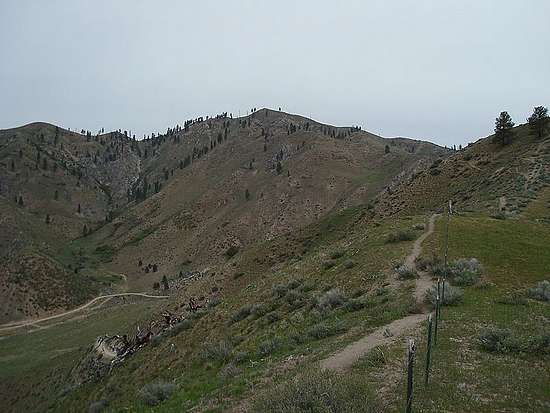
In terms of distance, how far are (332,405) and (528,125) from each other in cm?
5502

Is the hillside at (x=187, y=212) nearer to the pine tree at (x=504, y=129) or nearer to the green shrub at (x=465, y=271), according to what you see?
the pine tree at (x=504, y=129)

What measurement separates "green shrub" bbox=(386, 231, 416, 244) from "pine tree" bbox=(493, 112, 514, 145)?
1297 inches

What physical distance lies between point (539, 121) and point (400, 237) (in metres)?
33.3

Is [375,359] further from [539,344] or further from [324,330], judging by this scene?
[324,330]

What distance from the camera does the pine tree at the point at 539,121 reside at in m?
48.5

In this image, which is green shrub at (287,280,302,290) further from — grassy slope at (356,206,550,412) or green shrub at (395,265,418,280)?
grassy slope at (356,206,550,412)

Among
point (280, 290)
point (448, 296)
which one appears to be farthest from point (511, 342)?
point (280, 290)

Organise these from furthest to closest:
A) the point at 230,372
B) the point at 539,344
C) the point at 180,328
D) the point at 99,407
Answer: the point at 180,328 < the point at 99,407 < the point at 230,372 < the point at 539,344

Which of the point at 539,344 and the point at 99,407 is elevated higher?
the point at 539,344

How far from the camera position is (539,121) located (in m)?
48.7

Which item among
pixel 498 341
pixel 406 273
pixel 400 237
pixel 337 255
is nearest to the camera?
pixel 498 341

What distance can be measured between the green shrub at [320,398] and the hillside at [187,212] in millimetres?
80088

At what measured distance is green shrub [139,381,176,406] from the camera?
50.2 ft

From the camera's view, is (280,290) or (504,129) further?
(504,129)
